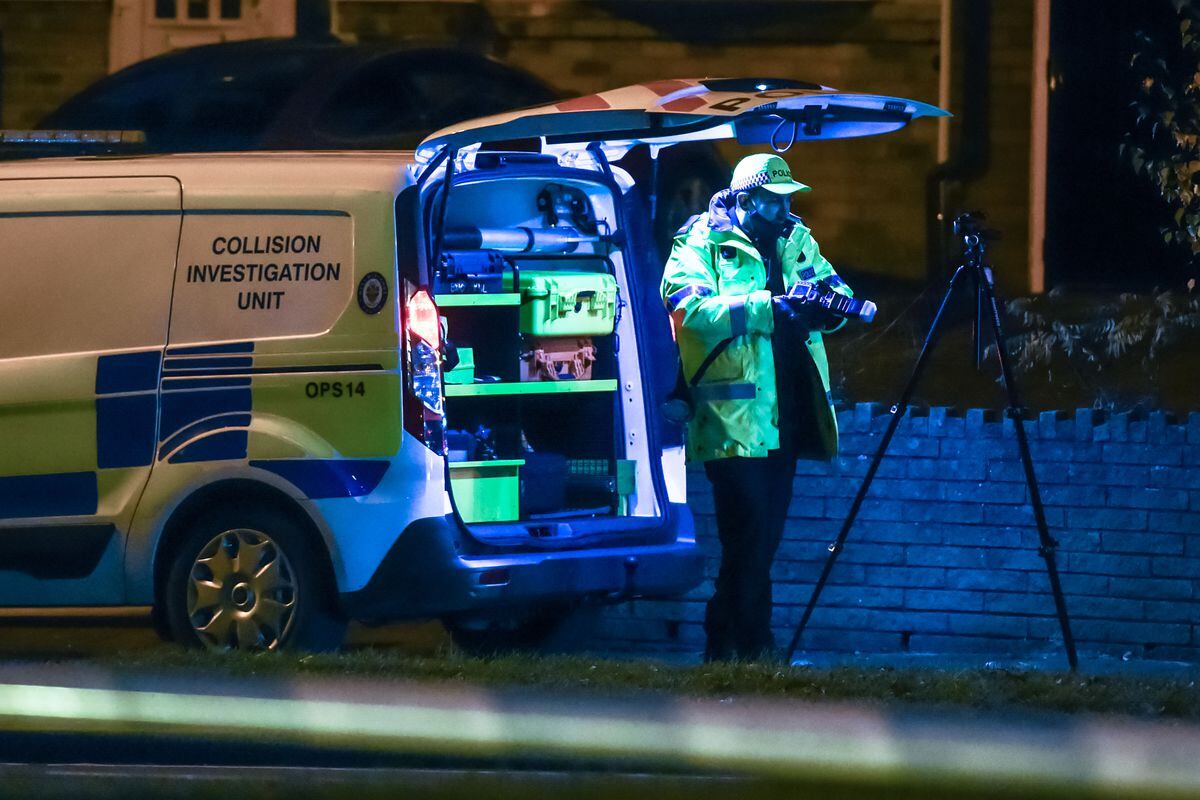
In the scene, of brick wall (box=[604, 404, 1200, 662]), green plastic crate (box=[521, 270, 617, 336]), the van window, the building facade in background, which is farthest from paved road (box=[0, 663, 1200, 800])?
the building facade in background

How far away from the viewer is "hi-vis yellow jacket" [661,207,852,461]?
782 centimetres

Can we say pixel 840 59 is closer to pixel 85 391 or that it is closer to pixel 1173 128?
pixel 1173 128

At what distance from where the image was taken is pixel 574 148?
8172 millimetres

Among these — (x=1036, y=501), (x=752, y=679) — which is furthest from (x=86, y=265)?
(x=1036, y=501)

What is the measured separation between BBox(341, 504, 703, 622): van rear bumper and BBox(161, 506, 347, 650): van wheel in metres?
0.15

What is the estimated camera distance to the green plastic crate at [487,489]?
26.2ft

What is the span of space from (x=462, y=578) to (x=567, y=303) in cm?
113

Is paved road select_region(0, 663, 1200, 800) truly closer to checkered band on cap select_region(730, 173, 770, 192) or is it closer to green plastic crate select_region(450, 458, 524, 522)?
green plastic crate select_region(450, 458, 524, 522)

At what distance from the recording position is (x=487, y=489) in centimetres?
804

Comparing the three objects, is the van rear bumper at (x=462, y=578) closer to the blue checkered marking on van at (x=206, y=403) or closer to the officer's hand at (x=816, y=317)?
the blue checkered marking on van at (x=206, y=403)

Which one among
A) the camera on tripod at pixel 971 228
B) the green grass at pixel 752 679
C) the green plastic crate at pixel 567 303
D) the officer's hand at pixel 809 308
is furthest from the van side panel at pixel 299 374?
the camera on tripod at pixel 971 228

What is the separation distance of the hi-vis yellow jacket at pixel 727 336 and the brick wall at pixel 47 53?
14.1 ft

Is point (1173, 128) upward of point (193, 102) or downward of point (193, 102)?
downward

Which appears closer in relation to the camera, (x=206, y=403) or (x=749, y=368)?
(x=206, y=403)
